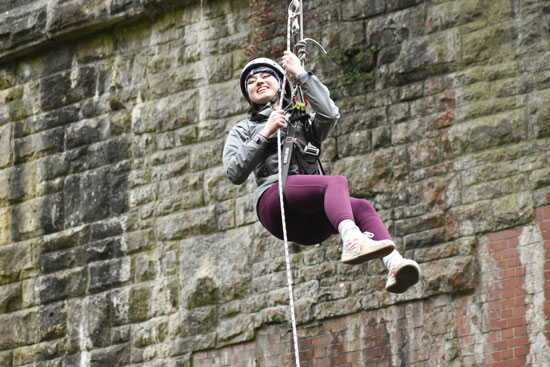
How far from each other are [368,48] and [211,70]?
154cm

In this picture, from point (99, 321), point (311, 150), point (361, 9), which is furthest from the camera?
point (99, 321)

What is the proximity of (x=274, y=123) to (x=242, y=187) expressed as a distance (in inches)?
155

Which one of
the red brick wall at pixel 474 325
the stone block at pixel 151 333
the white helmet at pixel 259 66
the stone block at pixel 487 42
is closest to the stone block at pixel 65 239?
the stone block at pixel 151 333

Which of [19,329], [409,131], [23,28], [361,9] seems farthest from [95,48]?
[409,131]

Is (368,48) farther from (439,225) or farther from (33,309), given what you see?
(33,309)

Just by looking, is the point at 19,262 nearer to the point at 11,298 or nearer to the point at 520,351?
the point at 11,298

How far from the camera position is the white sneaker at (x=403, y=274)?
6883mm

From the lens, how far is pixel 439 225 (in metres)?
10.1

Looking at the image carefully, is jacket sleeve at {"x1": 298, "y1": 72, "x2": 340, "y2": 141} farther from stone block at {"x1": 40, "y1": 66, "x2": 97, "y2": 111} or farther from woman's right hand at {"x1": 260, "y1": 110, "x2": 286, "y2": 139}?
stone block at {"x1": 40, "y1": 66, "x2": 97, "y2": 111}

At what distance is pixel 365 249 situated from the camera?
677 centimetres

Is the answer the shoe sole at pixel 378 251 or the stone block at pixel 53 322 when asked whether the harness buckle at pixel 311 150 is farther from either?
the stone block at pixel 53 322

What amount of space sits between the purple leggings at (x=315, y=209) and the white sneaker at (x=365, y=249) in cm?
19

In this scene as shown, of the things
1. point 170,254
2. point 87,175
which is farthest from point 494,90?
point 87,175

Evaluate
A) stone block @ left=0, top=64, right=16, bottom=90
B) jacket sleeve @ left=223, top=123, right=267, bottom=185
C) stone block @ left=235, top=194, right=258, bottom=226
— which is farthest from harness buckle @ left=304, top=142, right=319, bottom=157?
stone block @ left=0, top=64, right=16, bottom=90
